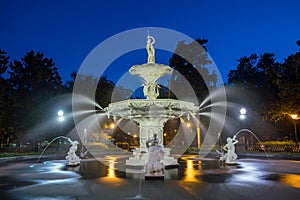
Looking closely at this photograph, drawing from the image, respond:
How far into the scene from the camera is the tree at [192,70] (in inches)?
1377

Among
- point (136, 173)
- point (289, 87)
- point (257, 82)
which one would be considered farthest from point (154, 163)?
point (257, 82)

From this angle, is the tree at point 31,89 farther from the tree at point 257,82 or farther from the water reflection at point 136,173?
the tree at point 257,82

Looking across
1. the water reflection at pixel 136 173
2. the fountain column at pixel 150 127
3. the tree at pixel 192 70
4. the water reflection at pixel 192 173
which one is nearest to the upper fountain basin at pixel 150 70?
the fountain column at pixel 150 127

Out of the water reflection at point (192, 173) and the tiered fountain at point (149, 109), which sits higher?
the tiered fountain at point (149, 109)

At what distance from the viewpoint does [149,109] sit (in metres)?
13.4

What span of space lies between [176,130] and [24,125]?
73.7ft

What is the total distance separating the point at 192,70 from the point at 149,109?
2429 centimetres

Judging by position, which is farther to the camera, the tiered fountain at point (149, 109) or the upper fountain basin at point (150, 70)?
the upper fountain basin at point (150, 70)

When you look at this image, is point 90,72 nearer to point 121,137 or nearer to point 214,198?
point 121,137

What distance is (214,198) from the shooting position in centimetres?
623

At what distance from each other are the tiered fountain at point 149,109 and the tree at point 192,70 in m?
19.0

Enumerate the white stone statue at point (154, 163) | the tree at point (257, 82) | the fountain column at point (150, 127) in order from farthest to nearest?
the tree at point (257, 82) → the fountain column at point (150, 127) → the white stone statue at point (154, 163)

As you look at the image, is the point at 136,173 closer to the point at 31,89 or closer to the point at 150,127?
the point at 150,127

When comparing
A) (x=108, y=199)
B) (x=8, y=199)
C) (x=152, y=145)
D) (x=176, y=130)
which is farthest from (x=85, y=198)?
(x=176, y=130)
